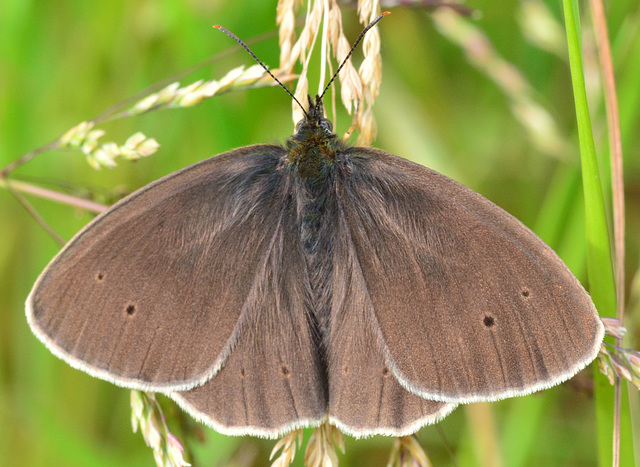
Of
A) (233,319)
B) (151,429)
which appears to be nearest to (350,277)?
(233,319)

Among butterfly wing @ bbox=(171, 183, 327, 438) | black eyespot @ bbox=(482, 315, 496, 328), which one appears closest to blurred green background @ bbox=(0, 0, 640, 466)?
black eyespot @ bbox=(482, 315, 496, 328)

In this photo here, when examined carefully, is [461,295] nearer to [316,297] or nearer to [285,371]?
[316,297]

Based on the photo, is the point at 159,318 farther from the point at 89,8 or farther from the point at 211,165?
the point at 89,8

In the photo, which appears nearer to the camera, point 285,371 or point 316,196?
point 285,371

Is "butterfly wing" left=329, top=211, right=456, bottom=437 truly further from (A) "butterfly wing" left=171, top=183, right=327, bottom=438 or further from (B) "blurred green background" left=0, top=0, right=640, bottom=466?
(B) "blurred green background" left=0, top=0, right=640, bottom=466

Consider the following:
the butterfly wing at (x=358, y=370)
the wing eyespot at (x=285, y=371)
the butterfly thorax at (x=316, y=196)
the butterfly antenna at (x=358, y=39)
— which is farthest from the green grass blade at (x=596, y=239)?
the wing eyespot at (x=285, y=371)

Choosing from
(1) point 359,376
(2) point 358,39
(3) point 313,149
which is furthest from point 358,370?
(2) point 358,39

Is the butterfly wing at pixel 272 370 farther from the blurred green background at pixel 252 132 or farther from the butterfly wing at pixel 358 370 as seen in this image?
the blurred green background at pixel 252 132
